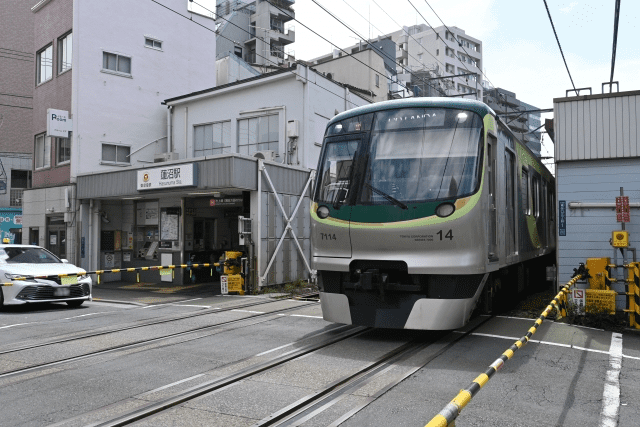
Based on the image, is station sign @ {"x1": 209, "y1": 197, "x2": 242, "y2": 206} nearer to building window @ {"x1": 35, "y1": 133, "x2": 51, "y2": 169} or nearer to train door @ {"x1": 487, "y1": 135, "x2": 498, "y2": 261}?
building window @ {"x1": 35, "y1": 133, "x2": 51, "y2": 169}

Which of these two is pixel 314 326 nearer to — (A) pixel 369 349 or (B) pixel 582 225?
(A) pixel 369 349

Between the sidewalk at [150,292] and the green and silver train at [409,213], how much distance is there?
24.6 feet

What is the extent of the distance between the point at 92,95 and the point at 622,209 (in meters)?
Answer: 17.8

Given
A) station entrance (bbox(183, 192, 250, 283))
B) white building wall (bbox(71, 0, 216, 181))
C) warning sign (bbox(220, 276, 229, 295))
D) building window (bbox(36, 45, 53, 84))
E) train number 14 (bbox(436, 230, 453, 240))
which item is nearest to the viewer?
train number 14 (bbox(436, 230, 453, 240))

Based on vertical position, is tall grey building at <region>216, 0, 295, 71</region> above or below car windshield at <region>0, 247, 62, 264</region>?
above

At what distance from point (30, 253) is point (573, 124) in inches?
492

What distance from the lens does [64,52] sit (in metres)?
21.4

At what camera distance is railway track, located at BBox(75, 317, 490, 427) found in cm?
491

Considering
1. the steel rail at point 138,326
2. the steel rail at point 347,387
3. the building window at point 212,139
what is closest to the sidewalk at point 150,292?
the steel rail at point 138,326

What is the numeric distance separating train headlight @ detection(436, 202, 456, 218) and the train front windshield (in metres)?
0.12

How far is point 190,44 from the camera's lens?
79.9ft

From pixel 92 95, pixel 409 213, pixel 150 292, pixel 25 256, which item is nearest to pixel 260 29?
pixel 92 95

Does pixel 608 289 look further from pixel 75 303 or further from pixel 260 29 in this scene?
pixel 260 29

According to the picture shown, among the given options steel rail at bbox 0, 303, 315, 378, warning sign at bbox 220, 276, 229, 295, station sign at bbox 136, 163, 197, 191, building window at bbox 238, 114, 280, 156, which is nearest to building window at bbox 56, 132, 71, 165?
station sign at bbox 136, 163, 197, 191
